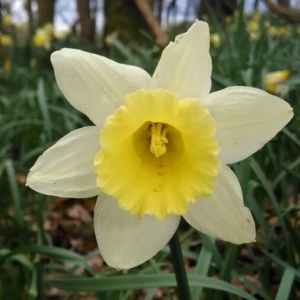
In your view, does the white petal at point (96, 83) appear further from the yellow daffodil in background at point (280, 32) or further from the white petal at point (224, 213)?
the yellow daffodil in background at point (280, 32)

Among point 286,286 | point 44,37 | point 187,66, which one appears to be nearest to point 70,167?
point 187,66

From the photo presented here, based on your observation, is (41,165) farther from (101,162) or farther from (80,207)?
(80,207)

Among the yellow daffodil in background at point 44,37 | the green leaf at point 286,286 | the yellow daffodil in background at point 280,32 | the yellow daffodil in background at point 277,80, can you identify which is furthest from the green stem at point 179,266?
the yellow daffodil in background at point 44,37

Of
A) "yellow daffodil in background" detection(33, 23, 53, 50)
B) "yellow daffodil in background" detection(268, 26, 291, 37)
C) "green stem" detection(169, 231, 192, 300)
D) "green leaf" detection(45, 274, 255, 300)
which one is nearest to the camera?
"green stem" detection(169, 231, 192, 300)

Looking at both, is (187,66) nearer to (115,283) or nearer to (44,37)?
(115,283)

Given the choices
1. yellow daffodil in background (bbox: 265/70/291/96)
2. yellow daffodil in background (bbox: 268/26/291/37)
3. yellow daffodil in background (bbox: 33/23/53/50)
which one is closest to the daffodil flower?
yellow daffodil in background (bbox: 265/70/291/96)

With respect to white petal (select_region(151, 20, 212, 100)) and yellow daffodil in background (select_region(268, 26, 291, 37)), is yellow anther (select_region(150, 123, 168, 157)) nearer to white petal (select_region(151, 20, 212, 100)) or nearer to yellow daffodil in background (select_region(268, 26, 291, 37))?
white petal (select_region(151, 20, 212, 100))

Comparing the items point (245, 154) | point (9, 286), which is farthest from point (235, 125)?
point (9, 286)
